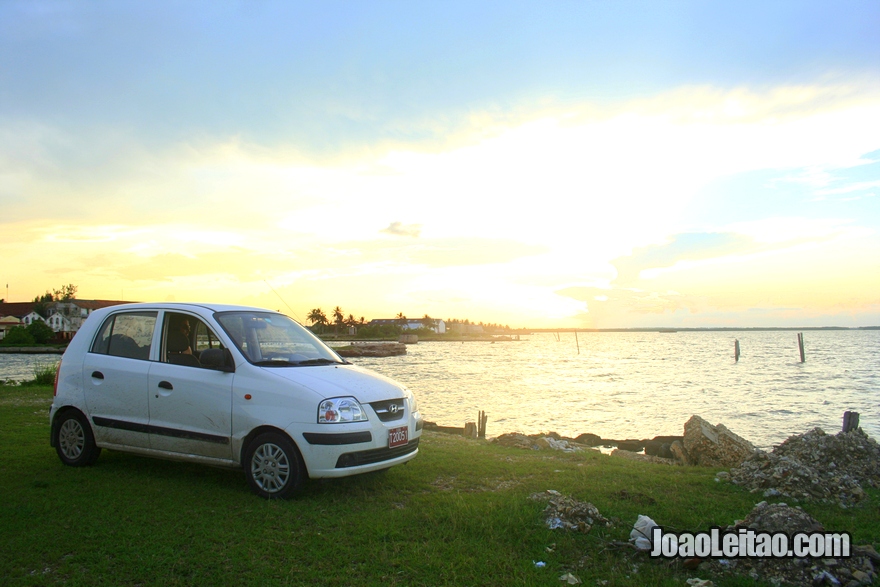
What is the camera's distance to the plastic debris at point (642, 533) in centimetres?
471

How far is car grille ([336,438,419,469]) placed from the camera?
18.9 ft

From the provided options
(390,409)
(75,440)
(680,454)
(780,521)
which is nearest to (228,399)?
(390,409)

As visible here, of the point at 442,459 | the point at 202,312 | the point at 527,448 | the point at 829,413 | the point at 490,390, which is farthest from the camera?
the point at 490,390

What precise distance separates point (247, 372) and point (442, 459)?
3.48 meters

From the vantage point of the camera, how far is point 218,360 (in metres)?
6.13

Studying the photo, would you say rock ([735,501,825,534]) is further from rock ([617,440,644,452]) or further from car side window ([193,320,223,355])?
rock ([617,440,644,452])

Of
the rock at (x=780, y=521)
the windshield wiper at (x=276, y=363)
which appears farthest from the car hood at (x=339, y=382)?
the rock at (x=780, y=521)

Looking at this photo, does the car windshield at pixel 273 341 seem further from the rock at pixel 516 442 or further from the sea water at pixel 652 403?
the sea water at pixel 652 403

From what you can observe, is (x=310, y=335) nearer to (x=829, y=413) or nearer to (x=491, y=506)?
(x=491, y=506)

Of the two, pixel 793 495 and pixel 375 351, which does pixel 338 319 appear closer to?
pixel 375 351

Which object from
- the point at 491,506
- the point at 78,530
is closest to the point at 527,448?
the point at 491,506

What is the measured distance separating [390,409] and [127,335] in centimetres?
356

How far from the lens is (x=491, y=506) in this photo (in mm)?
5637

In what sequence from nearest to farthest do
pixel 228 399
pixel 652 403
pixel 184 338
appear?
pixel 228 399, pixel 184 338, pixel 652 403
